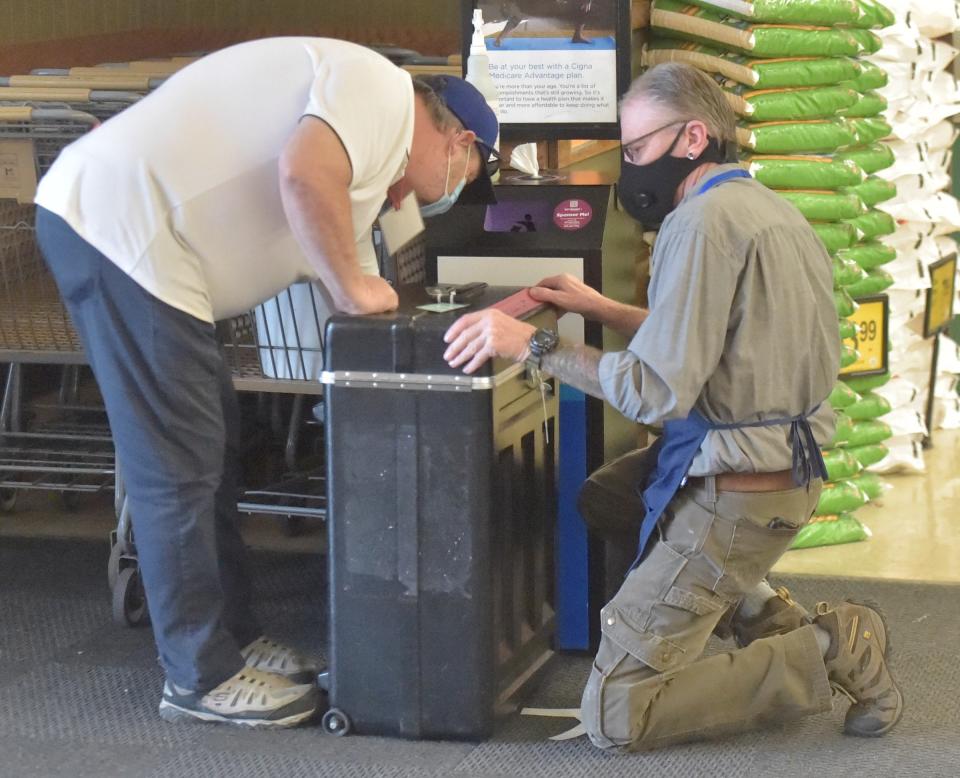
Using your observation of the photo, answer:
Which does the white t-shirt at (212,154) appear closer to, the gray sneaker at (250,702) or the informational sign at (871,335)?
the gray sneaker at (250,702)

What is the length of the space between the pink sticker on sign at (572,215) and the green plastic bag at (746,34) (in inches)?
35.4

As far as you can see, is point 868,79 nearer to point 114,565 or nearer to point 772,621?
point 772,621

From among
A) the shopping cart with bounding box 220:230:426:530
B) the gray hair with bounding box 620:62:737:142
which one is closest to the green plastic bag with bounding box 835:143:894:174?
the shopping cart with bounding box 220:230:426:530

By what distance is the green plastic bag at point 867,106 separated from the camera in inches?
168

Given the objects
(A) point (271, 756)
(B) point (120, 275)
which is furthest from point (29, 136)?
(A) point (271, 756)

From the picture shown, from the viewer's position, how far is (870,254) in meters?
4.39

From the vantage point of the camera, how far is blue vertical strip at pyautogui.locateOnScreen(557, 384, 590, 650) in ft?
10.6

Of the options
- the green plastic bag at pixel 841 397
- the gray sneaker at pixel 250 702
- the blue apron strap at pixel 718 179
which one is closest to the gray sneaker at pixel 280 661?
the gray sneaker at pixel 250 702

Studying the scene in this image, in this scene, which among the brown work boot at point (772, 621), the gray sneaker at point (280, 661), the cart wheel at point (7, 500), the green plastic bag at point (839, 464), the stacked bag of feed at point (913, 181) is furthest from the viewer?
the stacked bag of feed at point (913, 181)

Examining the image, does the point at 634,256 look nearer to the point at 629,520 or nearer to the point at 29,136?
the point at 629,520

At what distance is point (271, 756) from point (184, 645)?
29cm

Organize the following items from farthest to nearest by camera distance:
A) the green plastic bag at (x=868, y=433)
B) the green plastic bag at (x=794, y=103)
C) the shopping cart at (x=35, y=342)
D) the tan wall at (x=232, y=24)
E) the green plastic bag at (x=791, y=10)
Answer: the tan wall at (x=232, y=24) → the green plastic bag at (x=868, y=433) → the green plastic bag at (x=794, y=103) → the green plastic bag at (x=791, y=10) → the shopping cart at (x=35, y=342)

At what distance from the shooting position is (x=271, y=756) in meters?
2.87

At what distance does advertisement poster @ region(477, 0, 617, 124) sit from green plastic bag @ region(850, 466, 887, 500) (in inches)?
59.9
